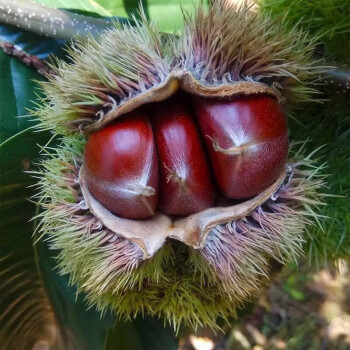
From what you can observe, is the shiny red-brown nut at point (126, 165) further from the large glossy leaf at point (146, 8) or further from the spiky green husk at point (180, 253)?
the large glossy leaf at point (146, 8)

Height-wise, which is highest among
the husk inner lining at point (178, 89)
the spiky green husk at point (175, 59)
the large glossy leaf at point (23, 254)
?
the spiky green husk at point (175, 59)

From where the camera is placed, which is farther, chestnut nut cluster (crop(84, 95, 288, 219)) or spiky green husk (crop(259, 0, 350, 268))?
spiky green husk (crop(259, 0, 350, 268))

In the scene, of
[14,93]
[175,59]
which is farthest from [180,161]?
[14,93]

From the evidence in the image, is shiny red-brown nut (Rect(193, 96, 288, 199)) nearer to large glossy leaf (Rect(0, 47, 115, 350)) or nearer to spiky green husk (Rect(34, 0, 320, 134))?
spiky green husk (Rect(34, 0, 320, 134))

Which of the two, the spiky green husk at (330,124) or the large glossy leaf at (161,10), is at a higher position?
the large glossy leaf at (161,10)

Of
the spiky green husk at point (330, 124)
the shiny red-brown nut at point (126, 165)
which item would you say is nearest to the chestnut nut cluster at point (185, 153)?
the shiny red-brown nut at point (126, 165)

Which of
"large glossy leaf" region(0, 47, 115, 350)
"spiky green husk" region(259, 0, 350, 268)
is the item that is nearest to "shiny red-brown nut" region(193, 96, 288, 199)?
"spiky green husk" region(259, 0, 350, 268)
